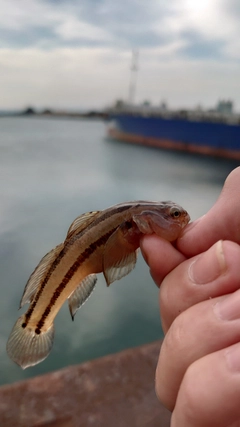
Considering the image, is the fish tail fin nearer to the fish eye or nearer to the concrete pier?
the fish eye

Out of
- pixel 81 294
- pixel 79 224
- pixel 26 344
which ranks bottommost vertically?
pixel 26 344

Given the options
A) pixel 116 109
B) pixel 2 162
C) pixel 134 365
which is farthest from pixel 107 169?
pixel 134 365

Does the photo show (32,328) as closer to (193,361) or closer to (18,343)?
(18,343)

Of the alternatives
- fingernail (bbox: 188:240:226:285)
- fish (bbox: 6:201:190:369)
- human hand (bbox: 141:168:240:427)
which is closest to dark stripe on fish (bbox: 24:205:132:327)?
fish (bbox: 6:201:190:369)

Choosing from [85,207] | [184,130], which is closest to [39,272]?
[85,207]

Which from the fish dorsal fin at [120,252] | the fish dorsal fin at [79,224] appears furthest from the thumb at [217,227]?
the fish dorsal fin at [79,224]

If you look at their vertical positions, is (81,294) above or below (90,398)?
above

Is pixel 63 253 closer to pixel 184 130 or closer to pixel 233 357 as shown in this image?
pixel 233 357
